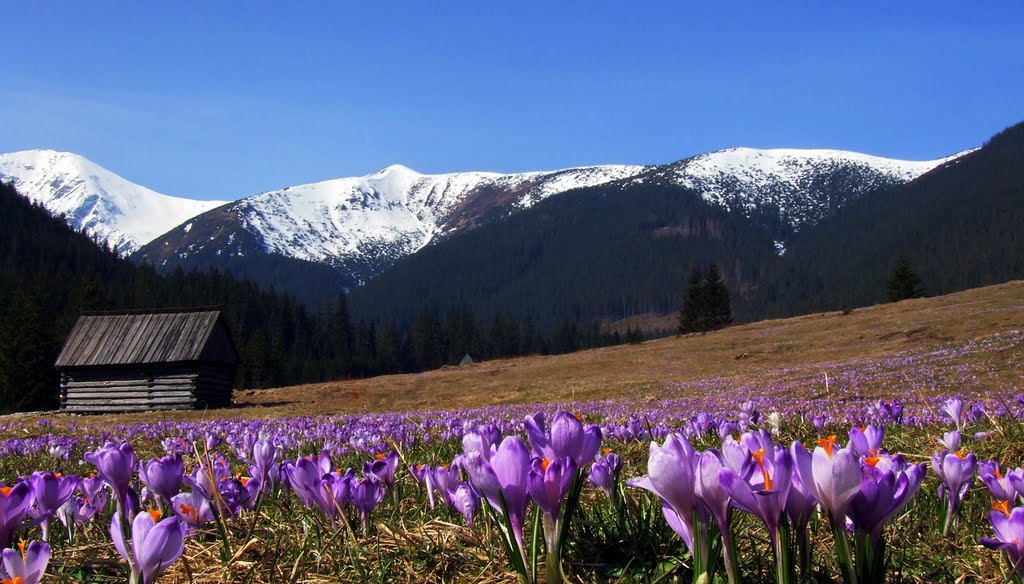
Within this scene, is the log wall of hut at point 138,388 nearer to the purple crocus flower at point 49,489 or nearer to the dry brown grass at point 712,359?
the dry brown grass at point 712,359

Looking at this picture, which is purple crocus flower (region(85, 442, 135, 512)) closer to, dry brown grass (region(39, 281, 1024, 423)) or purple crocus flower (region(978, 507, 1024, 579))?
purple crocus flower (region(978, 507, 1024, 579))

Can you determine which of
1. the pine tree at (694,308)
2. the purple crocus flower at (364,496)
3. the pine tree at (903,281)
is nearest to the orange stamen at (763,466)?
the purple crocus flower at (364,496)

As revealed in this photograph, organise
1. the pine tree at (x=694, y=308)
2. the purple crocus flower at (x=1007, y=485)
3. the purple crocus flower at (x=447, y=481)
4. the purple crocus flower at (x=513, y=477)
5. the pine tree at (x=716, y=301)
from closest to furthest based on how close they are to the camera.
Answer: the purple crocus flower at (x=513, y=477)
the purple crocus flower at (x=1007, y=485)
the purple crocus flower at (x=447, y=481)
the pine tree at (x=716, y=301)
the pine tree at (x=694, y=308)

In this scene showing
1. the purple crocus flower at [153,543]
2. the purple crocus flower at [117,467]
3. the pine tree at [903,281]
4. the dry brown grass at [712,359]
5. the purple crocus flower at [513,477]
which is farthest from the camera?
the pine tree at [903,281]

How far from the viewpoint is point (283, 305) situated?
113 m

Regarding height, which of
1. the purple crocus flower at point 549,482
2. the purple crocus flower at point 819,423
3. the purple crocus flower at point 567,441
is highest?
the purple crocus flower at point 567,441

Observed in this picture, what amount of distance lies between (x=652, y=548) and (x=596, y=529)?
0.88ft

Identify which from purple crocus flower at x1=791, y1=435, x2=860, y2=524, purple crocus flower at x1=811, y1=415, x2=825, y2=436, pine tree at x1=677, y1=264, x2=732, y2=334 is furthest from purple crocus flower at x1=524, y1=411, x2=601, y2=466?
pine tree at x1=677, y1=264, x2=732, y2=334

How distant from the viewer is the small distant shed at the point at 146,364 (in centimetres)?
2886

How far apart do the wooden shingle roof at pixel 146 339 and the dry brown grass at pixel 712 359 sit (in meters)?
3.35

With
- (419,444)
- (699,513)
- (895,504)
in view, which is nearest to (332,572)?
(699,513)

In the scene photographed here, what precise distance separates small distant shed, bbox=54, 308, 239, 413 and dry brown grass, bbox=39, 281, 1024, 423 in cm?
270

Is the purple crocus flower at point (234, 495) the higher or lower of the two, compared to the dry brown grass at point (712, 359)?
higher

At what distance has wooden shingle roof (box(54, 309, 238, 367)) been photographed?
95.2 feet
